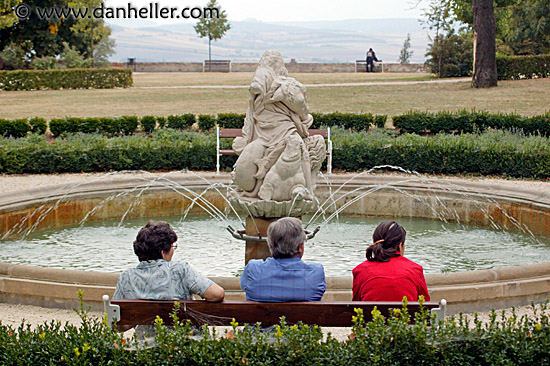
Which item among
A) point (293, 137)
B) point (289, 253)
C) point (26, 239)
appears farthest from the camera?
point (26, 239)

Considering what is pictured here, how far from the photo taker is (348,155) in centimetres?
1323

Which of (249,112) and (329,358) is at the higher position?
(249,112)

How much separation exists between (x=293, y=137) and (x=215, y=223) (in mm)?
3832

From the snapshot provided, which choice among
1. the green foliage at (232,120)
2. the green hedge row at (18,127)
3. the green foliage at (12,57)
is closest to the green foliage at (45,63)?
the green foliage at (12,57)

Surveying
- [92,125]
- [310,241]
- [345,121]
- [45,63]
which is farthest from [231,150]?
[45,63]

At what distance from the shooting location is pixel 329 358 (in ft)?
12.5

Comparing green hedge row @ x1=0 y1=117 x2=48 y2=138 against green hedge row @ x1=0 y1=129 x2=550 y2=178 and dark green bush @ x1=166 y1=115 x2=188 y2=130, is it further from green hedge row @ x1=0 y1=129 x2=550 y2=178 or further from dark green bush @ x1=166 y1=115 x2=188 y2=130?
dark green bush @ x1=166 y1=115 x2=188 y2=130

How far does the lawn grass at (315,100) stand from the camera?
21688mm

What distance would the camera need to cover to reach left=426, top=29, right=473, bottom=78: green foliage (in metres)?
30.0

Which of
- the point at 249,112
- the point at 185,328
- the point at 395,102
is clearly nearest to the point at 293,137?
the point at 249,112

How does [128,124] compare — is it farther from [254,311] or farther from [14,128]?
[254,311]

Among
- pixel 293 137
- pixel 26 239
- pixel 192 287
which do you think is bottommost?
pixel 26 239

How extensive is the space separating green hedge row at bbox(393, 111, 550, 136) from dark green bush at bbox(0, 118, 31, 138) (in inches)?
352

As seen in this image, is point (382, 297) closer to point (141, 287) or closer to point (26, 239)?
point (141, 287)
